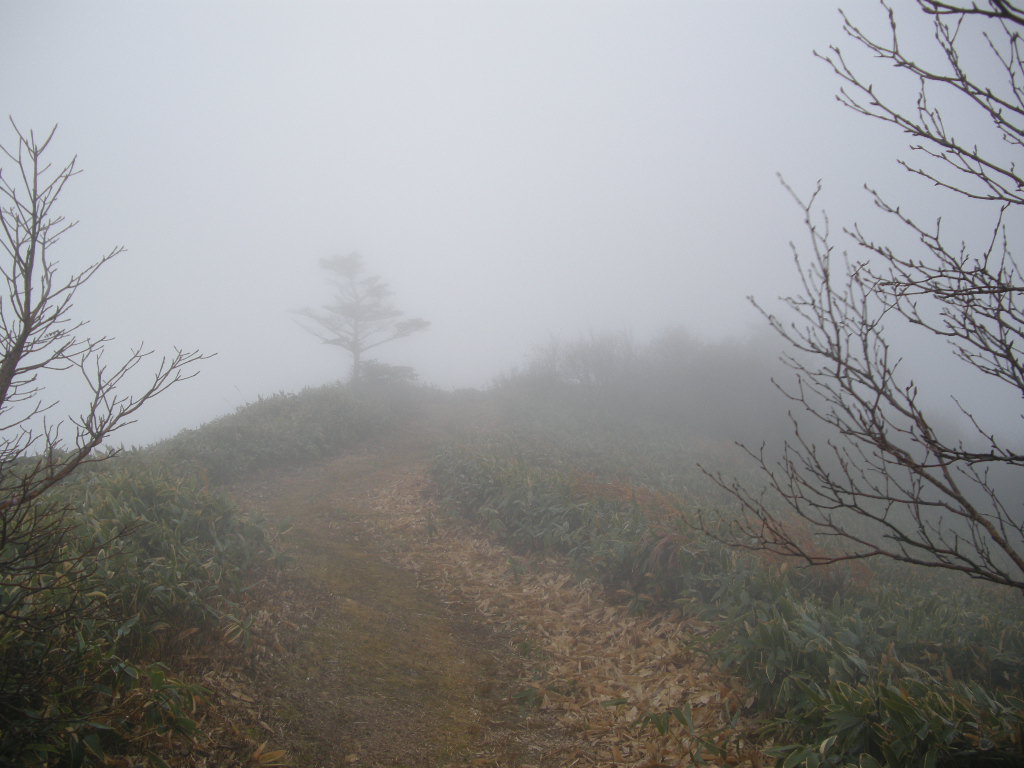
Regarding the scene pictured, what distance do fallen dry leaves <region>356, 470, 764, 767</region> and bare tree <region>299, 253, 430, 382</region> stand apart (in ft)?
58.6

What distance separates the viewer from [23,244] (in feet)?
10.9

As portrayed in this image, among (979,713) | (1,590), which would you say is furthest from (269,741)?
(979,713)

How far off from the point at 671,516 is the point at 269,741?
5684 mm

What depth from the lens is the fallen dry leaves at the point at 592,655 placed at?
12.9 feet

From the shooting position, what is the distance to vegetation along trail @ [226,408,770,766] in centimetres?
391

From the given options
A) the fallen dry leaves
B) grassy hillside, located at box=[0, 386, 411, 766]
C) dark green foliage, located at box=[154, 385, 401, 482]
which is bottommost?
the fallen dry leaves

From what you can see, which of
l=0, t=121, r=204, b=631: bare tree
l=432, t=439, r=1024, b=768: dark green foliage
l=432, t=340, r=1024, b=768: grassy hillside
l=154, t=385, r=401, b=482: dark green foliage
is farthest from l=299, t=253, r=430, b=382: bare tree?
l=0, t=121, r=204, b=631: bare tree

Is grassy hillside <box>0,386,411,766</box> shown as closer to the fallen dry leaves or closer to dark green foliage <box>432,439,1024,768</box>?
the fallen dry leaves

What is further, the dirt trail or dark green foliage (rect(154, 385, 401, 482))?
dark green foliage (rect(154, 385, 401, 482))

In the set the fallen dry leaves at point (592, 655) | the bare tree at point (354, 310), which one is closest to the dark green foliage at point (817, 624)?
the fallen dry leaves at point (592, 655)

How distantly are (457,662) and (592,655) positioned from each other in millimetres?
1435

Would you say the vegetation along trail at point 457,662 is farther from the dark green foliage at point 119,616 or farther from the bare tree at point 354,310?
the bare tree at point 354,310

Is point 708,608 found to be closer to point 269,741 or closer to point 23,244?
point 269,741

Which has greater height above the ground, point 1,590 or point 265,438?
point 265,438
